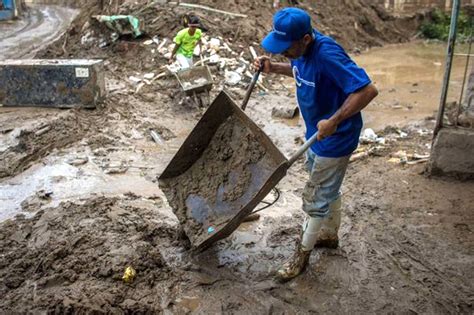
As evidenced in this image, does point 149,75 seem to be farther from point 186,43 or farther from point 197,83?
point 197,83

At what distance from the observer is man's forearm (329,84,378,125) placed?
3213mm

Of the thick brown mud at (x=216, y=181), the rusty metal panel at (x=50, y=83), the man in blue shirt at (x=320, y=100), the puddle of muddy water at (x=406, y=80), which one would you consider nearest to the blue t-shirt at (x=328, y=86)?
the man in blue shirt at (x=320, y=100)

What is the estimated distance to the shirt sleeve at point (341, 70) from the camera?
321 cm

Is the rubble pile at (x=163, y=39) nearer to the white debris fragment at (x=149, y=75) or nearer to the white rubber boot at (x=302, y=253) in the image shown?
the white debris fragment at (x=149, y=75)

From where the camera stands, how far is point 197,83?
31.0ft

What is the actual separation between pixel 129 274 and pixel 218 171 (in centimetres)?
122

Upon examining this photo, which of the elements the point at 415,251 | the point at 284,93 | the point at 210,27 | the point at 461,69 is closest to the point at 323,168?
the point at 415,251

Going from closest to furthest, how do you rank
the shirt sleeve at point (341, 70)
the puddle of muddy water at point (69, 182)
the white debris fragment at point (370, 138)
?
the shirt sleeve at point (341, 70) → the puddle of muddy water at point (69, 182) → the white debris fragment at point (370, 138)

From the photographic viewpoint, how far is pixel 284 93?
11273 millimetres

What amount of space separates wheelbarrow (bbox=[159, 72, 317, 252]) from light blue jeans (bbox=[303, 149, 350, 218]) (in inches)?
12.9

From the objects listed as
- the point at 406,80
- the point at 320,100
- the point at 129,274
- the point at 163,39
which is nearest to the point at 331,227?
the point at 320,100

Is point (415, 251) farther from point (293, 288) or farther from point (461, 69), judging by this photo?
point (461, 69)

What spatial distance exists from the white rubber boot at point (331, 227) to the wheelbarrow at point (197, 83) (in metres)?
5.38

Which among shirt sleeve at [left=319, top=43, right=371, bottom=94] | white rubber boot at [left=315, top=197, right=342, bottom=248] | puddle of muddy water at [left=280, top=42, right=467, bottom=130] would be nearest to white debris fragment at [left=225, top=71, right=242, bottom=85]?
puddle of muddy water at [left=280, top=42, right=467, bottom=130]
